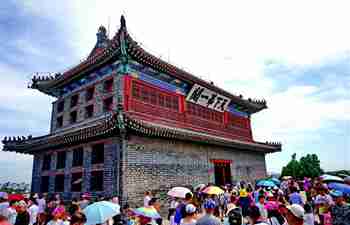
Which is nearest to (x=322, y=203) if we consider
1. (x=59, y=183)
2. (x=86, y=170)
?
(x=86, y=170)

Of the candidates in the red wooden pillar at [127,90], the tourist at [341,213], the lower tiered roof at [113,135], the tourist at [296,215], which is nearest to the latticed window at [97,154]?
the lower tiered roof at [113,135]

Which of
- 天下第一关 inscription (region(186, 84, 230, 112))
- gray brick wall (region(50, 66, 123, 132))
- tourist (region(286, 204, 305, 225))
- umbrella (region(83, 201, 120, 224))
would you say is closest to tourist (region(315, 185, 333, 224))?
tourist (region(286, 204, 305, 225))

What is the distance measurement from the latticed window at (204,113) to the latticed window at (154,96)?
1461 mm

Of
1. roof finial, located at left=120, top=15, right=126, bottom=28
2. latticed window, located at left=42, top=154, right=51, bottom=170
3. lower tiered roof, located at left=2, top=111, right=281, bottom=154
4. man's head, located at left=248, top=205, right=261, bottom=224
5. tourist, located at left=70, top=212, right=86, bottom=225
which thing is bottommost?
tourist, located at left=70, top=212, right=86, bottom=225

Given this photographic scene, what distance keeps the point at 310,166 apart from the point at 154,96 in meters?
20.8

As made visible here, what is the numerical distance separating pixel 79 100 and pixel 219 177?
10.5 m

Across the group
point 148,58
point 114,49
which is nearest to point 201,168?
point 148,58

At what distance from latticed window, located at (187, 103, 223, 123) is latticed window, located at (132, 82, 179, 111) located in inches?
57.5

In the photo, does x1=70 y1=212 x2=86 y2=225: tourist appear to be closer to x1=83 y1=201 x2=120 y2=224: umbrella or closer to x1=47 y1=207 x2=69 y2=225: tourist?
x1=83 y1=201 x2=120 y2=224: umbrella

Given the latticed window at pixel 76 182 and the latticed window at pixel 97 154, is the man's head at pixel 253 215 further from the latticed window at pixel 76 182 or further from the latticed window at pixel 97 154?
the latticed window at pixel 76 182

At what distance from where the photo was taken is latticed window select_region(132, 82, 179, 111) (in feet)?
48.8

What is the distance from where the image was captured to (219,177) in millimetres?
17766

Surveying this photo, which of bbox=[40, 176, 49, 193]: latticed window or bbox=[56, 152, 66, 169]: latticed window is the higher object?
bbox=[56, 152, 66, 169]: latticed window

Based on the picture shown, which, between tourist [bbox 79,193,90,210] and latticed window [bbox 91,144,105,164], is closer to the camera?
tourist [bbox 79,193,90,210]
